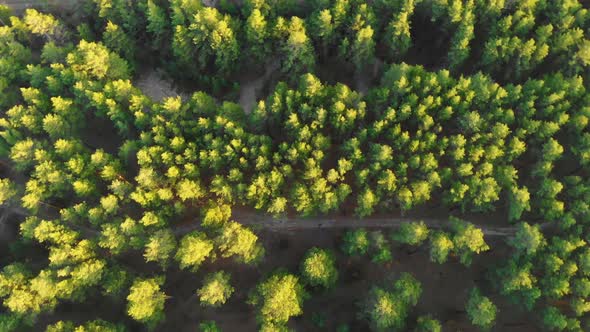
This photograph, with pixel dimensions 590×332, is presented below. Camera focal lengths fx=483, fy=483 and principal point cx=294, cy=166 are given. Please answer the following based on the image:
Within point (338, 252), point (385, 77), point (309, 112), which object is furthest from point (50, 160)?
point (385, 77)

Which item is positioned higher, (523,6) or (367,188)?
(523,6)

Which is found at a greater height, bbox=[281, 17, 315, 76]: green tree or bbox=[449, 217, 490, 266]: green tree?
bbox=[281, 17, 315, 76]: green tree

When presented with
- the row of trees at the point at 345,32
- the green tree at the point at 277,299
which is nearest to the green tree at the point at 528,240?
the row of trees at the point at 345,32

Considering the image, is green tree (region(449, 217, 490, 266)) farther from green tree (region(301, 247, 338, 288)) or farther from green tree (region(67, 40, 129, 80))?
green tree (region(67, 40, 129, 80))

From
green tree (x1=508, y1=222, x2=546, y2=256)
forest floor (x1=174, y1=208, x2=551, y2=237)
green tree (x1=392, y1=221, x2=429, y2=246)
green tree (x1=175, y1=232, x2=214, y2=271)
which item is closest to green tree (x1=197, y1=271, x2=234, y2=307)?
green tree (x1=175, y1=232, x2=214, y2=271)

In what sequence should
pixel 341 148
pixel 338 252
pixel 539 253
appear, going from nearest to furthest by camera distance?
pixel 539 253
pixel 341 148
pixel 338 252

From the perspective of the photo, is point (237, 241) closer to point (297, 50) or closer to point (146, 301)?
point (146, 301)

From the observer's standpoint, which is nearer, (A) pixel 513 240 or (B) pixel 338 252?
(A) pixel 513 240

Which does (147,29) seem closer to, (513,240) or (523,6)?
(523,6)
